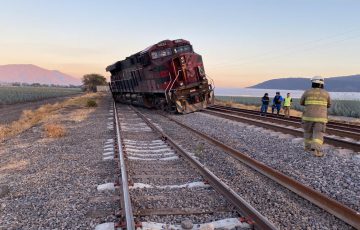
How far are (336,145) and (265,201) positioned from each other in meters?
4.88

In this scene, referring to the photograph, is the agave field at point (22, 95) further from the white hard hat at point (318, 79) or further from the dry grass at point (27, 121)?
the white hard hat at point (318, 79)

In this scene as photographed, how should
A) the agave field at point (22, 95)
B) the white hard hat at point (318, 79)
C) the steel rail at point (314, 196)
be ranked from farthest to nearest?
the agave field at point (22, 95) < the white hard hat at point (318, 79) < the steel rail at point (314, 196)

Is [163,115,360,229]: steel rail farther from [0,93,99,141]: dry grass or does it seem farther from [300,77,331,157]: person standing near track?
[0,93,99,141]: dry grass

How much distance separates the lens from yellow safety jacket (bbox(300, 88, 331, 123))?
28.1 ft

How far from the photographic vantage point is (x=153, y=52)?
1988cm

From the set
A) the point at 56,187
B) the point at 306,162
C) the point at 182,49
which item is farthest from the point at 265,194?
the point at 182,49

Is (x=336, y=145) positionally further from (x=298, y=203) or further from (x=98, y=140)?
(x=98, y=140)

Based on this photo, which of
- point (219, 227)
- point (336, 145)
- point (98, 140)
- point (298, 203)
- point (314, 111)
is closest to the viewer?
point (219, 227)

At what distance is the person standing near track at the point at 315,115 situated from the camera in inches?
334

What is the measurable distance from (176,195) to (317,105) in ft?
15.7

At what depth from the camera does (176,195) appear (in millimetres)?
5520

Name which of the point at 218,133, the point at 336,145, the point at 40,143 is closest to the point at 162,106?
the point at 218,133

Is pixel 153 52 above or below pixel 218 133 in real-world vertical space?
above

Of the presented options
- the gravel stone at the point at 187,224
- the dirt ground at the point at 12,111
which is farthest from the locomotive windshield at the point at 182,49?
the gravel stone at the point at 187,224
